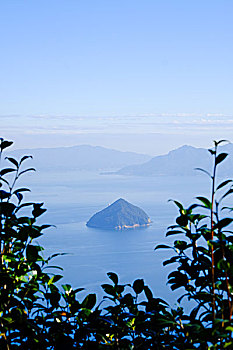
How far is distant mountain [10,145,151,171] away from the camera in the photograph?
1697 cm

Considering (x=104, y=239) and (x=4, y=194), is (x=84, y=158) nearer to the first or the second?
(x=104, y=239)

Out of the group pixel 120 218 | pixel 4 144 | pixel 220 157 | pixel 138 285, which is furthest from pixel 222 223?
pixel 120 218

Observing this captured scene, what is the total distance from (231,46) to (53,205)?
37.7 ft

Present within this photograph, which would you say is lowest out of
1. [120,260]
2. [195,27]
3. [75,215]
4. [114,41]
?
[120,260]

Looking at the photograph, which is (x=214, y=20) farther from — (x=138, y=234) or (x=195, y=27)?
(x=138, y=234)

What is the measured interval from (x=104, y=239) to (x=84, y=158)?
11.6m

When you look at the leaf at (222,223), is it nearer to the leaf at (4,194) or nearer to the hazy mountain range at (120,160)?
the leaf at (4,194)

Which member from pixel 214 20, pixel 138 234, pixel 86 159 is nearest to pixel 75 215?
pixel 138 234

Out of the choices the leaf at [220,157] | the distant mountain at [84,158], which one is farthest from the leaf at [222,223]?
the distant mountain at [84,158]

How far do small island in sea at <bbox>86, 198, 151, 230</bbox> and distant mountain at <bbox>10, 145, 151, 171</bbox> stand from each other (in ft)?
17.6

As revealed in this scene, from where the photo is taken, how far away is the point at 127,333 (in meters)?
1.07

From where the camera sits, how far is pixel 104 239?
941cm

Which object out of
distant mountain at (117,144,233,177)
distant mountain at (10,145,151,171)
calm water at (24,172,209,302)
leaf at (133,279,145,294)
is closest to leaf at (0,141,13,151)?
calm water at (24,172,209,302)

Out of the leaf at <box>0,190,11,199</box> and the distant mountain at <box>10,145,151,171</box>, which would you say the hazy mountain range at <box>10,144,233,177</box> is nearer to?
the distant mountain at <box>10,145,151,171</box>
